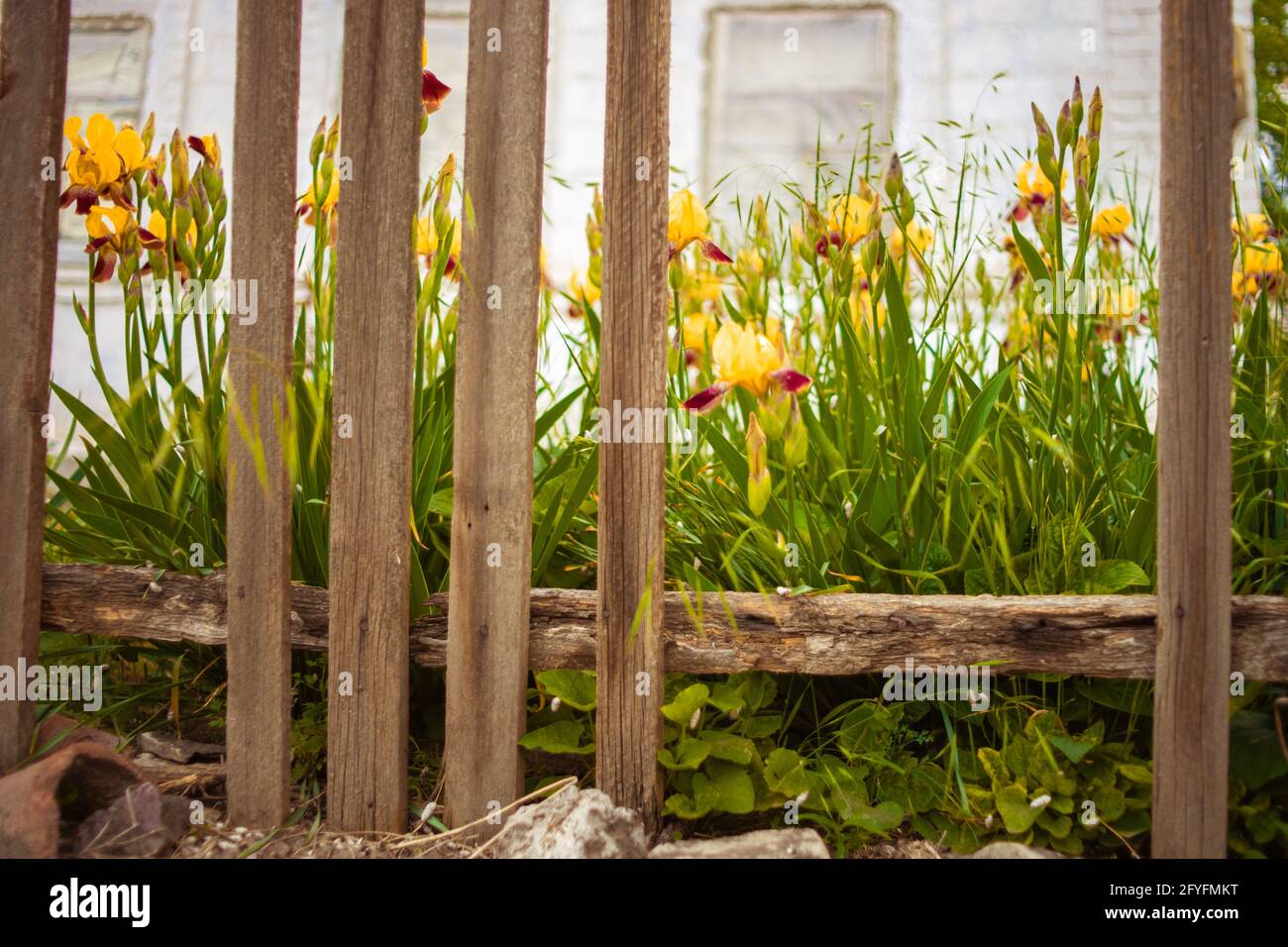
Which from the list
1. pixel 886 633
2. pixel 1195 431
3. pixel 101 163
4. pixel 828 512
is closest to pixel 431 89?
pixel 101 163

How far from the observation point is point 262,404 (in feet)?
4.70

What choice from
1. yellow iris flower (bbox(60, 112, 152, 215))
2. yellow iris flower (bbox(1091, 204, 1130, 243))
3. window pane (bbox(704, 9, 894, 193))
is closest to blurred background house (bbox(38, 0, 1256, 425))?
window pane (bbox(704, 9, 894, 193))

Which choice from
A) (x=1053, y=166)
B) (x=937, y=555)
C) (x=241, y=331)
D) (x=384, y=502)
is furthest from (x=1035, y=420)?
(x=241, y=331)

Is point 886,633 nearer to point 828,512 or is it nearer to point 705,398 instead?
point 828,512

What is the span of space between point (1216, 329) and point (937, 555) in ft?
1.79

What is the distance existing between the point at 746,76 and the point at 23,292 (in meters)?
4.69

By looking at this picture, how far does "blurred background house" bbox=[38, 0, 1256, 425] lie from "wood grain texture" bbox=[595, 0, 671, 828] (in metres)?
3.81

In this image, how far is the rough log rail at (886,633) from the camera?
51.9 inches

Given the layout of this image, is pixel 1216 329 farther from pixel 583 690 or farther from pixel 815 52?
pixel 815 52

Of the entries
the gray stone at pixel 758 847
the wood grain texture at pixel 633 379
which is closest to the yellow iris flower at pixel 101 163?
the wood grain texture at pixel 633 379

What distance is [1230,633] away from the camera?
128 cm

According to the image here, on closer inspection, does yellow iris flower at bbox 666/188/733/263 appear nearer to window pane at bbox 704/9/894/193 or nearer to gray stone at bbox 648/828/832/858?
gray stone at bbox 648/828/832/858
